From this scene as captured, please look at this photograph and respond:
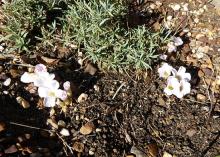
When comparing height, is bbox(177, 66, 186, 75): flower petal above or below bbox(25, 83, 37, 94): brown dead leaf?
above

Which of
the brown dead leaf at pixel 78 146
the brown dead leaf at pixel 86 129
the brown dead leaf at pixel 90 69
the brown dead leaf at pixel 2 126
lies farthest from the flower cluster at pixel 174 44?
the brown dead leaf at pixel 2 126

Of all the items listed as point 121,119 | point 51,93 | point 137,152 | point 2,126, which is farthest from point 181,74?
point 2,126

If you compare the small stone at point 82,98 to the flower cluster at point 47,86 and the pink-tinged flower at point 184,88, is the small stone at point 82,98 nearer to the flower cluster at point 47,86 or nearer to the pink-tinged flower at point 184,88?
the flower cluster at point 47,86

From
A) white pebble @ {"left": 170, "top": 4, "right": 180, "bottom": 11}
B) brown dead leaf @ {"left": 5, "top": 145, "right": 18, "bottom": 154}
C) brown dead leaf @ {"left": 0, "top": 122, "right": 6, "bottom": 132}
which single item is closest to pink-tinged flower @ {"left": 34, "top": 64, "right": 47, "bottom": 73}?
brown dead leaf @ {"left": 0, "top": 122, "right": 6, "bottom": 132}

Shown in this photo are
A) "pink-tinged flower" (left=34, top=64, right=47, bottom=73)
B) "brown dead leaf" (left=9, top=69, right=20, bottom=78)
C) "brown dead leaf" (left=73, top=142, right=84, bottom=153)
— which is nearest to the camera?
"brown dead leaf" (left=73, top=142, right=84, bottom=153)

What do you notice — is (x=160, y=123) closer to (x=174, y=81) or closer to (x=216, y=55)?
(x=174, y=81)

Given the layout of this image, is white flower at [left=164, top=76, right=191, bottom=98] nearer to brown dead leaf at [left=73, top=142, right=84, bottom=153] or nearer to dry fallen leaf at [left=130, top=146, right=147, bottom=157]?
dry fallen leaf at [left=130, top=146, right=147, bottom=157]

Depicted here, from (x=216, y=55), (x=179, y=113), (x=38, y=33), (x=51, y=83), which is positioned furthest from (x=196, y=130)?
(x=38, y=33)
